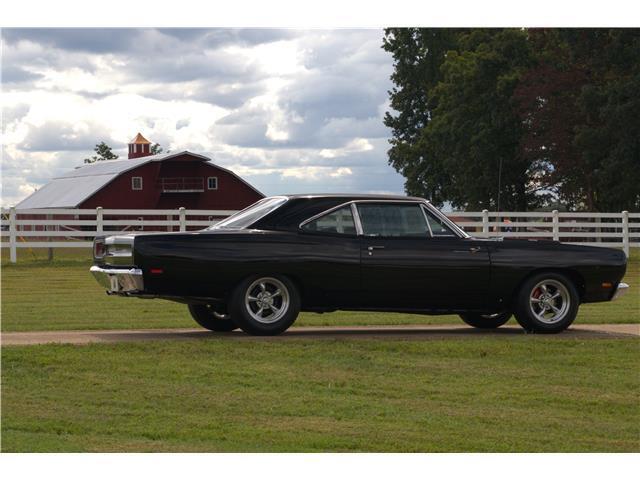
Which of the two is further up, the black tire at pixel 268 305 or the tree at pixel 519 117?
the tree at pixel 519 117

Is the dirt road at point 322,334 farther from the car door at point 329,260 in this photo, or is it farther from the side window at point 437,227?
the side window at point 437,227

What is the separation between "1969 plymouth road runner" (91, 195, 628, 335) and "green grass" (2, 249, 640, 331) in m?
1.92

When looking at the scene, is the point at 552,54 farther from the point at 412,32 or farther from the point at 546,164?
the point at 412,32

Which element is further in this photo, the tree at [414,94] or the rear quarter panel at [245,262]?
the tree at [414,94]

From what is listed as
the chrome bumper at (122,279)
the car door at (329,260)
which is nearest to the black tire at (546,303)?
the car door at (329,260)

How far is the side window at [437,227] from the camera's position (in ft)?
47.0

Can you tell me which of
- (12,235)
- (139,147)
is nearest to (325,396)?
(12,235)

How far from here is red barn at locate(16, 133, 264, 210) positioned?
6962cm

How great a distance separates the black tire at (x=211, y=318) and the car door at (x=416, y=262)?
1.76m

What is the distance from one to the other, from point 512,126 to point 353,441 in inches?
2030

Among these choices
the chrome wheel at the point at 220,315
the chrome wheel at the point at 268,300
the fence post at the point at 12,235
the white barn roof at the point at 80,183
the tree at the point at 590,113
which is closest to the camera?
the chrome wheel at the point at 268,300

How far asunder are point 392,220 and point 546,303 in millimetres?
2065

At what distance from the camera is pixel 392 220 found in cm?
1427

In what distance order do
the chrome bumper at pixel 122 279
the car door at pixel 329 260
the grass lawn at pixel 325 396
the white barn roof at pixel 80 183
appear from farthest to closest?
1. the white barn roof at pixel 80 183
2. the car door at pixel 329 260
3. the chrome bumper at pixel 122 279
4. the grass lawn at pixel 325 396
